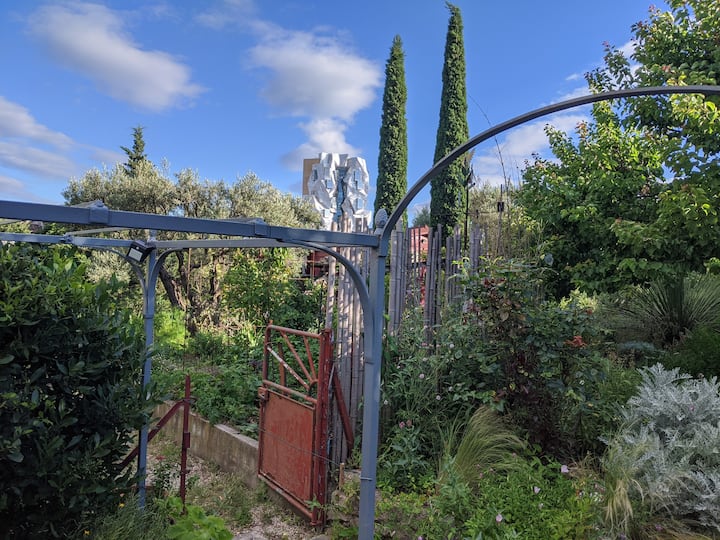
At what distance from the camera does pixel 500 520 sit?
2332mm

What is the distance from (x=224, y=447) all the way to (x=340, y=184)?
519 inches

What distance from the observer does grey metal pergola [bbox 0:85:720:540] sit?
157 centimetres

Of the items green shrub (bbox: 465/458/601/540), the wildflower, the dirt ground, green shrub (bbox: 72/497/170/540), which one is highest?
the wildflower

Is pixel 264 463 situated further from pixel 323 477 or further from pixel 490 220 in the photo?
pixel 490 220

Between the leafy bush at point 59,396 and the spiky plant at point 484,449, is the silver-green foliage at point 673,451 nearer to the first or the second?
the spiky plant at point 484,449

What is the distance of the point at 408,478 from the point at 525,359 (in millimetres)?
1110

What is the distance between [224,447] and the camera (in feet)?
14.8

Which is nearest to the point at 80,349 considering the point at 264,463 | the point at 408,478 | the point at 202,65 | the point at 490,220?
the point at 264,463

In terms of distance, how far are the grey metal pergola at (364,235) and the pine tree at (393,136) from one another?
13353mm

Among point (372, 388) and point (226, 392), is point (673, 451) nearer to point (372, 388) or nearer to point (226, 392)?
point (372, 388)

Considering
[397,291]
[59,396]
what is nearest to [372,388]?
[59,396]

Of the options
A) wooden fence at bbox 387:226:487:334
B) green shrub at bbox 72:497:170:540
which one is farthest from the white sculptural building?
green shrub at bbox 72:497:170:540

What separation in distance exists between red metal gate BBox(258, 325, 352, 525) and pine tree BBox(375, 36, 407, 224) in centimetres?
1236

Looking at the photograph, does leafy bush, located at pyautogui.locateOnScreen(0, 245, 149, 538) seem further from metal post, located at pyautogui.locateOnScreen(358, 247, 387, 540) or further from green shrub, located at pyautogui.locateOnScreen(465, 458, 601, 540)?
green shrub, located at pyautogui.locateOnScreen(465, 458, 601, 540)
